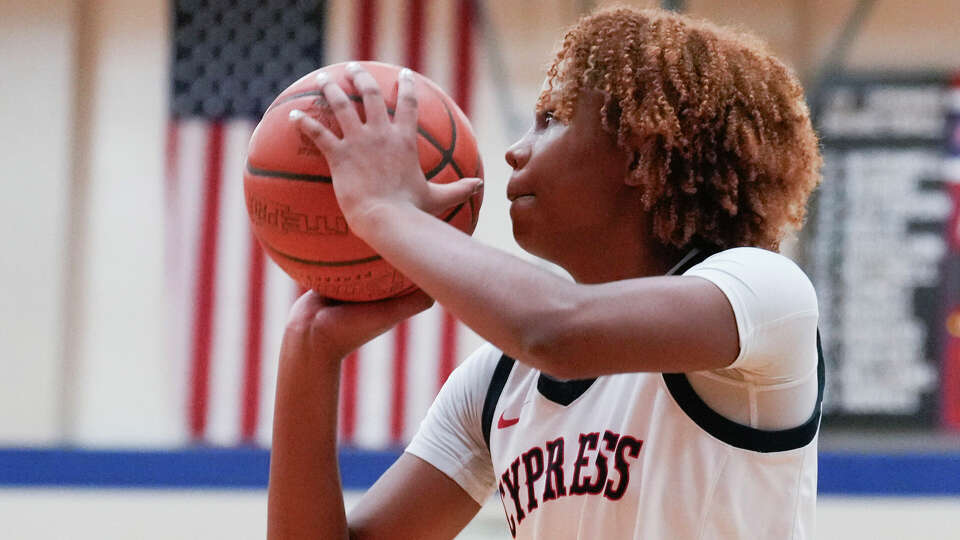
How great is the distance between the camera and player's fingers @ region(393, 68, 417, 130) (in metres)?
1.28

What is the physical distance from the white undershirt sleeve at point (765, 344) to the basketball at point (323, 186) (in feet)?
1.21

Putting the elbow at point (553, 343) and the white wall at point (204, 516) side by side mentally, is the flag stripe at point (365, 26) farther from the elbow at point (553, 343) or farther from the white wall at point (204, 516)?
the elbow at point (553, 343)

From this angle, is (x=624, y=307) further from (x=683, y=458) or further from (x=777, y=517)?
(x=777, y=517)

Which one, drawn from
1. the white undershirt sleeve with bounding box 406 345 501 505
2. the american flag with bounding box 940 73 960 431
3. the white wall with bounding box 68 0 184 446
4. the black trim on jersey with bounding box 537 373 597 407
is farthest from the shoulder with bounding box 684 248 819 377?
the white wall with bounding box 68 0 184 446

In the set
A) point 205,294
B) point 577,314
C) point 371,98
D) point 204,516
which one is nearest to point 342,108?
point 371,98

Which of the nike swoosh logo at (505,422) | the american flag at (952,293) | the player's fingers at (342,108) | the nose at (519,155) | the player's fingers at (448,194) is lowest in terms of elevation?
the american flag at (952,293)

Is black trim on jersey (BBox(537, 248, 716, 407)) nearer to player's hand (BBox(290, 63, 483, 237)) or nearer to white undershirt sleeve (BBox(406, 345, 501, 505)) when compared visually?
white undershirt sleeve (BBox(406, 345, 501, 505))

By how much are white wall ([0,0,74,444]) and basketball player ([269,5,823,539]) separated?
4.14 meters

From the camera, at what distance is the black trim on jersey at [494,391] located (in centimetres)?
157

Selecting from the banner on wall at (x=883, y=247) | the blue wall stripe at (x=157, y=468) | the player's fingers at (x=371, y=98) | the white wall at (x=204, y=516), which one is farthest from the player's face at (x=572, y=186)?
the banner on wall at (x=883, y=247)

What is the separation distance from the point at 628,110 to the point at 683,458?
418 millimetres

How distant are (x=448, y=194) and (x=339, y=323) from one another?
0.32 metres

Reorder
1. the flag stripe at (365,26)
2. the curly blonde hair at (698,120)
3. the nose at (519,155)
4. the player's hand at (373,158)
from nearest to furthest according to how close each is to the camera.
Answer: the player's hand at (373,158)
the curly blonde hair at (698,120)
the nose at (519,155)
the flag stripe at (365,26)

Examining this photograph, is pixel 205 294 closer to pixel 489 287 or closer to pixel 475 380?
pixel 475 380
